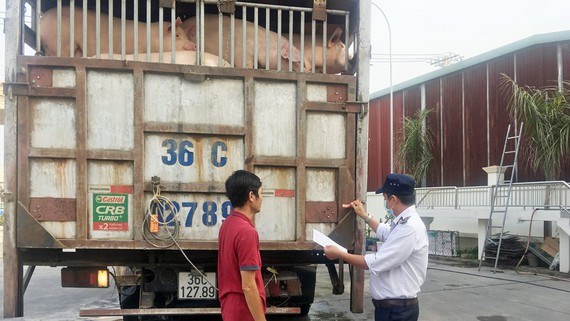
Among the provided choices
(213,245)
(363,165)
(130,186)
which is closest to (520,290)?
(363,165)

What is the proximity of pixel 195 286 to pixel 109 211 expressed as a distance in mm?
892

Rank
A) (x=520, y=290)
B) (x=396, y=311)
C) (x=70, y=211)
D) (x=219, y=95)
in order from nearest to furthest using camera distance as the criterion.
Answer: (x=396, y=311)
(x=70, y=211)
(x=219, y=95)
(x=520, y=290)

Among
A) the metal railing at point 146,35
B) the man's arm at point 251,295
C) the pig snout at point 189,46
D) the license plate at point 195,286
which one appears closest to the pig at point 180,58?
the metal railing at point 146,35

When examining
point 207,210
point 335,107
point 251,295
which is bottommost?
point 251,295

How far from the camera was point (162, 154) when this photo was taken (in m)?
3.64

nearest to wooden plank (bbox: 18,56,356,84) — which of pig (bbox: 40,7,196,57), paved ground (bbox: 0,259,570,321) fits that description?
pig (bbox: 40,7,196,57)

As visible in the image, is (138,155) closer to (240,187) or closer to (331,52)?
(240,187)

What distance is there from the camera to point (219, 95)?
374 cm

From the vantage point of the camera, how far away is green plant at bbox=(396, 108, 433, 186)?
1556 centimetres

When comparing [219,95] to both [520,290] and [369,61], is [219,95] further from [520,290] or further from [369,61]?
[520,290]

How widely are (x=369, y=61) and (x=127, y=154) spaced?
2024 mm

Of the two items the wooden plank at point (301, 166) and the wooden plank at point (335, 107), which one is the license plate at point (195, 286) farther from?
the wooden plank at point (335, 107)

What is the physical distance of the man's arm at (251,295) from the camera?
2521mm

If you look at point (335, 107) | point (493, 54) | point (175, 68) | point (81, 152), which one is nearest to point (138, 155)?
point (81, 152)
